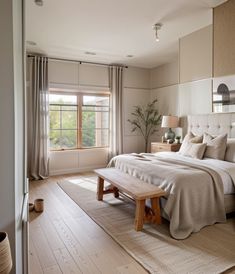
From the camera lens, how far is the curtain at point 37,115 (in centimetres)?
487

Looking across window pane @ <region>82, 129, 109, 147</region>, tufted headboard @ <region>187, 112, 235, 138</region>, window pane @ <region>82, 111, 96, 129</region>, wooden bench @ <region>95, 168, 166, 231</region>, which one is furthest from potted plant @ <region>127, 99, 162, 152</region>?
wooden bench @ <region>95, 168, 166, 231</region>

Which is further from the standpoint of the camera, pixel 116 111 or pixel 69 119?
pixel 116 111

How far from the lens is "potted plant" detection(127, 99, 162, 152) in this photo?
20.1 feet

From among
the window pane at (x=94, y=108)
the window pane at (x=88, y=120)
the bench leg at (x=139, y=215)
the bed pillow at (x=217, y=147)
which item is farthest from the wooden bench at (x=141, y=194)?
the window pane at (x=94, y=108)

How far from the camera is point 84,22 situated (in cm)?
347

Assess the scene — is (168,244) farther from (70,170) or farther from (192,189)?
(70,170)

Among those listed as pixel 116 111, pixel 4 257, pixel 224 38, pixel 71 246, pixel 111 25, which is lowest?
pixel 71 246

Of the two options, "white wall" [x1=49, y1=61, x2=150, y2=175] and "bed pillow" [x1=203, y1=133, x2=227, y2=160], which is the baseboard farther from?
"bed pillow" [x1=203, y1=133, x2=227, y2=160]

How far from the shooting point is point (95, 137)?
592cm

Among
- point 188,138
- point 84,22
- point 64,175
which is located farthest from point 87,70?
point 188,138

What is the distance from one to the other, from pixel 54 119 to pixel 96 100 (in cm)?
122

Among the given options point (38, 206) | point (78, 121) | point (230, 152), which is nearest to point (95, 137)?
point (78, 121)

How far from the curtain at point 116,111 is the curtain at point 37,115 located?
1.64m

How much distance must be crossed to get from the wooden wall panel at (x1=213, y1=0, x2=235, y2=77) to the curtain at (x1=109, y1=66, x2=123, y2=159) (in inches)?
108
